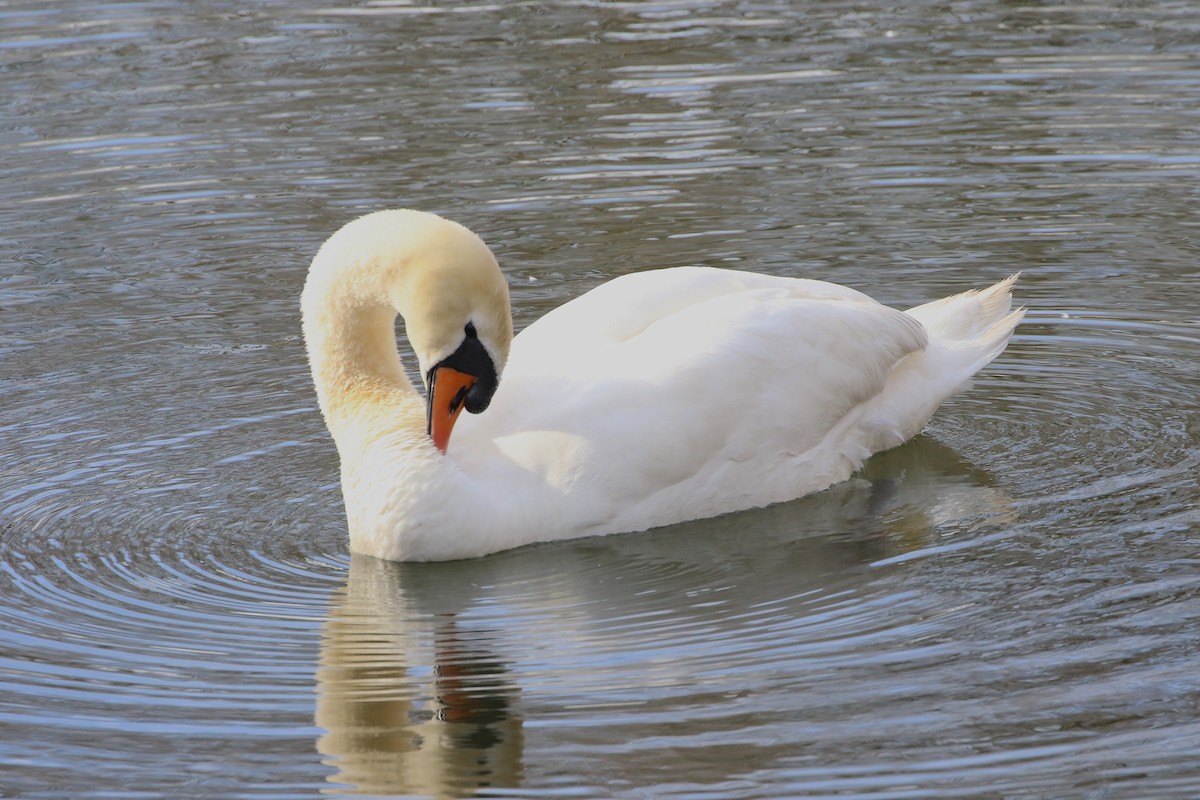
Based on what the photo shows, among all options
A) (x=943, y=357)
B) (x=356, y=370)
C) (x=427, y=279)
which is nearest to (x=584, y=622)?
(x=427, y=279)

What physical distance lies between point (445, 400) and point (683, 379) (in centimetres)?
96

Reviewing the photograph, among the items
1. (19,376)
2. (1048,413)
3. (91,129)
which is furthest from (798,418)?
(91,129)

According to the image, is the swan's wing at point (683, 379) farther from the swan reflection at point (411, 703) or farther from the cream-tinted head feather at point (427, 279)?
the swan reflection at point (411, 703)

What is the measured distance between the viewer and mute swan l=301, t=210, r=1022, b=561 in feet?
23.8

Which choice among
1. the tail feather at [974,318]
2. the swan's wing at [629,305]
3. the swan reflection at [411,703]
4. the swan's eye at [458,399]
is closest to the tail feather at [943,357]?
the tail feather at [974,318]

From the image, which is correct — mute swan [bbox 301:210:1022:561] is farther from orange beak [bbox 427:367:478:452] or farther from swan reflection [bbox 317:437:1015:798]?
swan reflection [bbox 317:437:1015:798]

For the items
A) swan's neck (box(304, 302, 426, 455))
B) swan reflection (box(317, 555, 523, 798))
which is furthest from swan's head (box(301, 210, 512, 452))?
swan reflection (box(317, 555, 523, 798))

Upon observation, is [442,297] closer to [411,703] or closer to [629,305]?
[629,305]

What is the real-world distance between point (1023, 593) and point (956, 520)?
0.98 m

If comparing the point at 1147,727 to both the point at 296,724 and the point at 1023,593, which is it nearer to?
the point at 1023,593

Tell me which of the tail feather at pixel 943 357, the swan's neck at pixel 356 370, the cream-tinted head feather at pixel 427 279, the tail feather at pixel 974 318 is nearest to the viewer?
the cream-tinted head feather at pixel 427 279

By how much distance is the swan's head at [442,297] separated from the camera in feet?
23.4

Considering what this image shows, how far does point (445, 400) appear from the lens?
7281 millimetres

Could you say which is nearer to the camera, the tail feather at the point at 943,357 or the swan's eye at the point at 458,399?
the swan's eye at the point at 458,399
